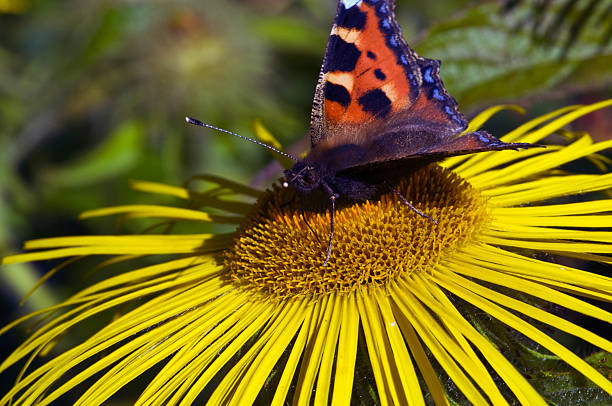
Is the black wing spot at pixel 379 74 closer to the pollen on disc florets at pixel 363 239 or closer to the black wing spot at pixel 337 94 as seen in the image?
the black wing spot at pixel 337 94

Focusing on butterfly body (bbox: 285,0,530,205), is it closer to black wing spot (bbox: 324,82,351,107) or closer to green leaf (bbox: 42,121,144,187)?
black wing spot (bbox: 324,82,351,107)

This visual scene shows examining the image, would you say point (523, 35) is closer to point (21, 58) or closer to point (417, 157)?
point (417, 157)

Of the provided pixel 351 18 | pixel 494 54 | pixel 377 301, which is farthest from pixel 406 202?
pixel 494 54

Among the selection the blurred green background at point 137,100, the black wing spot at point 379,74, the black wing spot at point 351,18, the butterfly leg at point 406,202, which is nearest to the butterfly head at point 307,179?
the butterfly leg at point 406,202

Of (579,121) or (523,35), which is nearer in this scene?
(523,35)


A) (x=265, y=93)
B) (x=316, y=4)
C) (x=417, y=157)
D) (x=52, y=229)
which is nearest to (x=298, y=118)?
(x=265, y=93)

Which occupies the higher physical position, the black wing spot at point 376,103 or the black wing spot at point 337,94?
the black wing spot at point 337,94

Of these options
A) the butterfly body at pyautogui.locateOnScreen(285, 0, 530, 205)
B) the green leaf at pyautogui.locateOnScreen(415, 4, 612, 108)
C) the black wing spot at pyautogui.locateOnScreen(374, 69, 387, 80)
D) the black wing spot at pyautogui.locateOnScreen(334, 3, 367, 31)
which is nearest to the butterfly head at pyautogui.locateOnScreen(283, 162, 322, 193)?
the butterfly body at pyautogui.locateOnScreen(285, 0, 530, 205)
